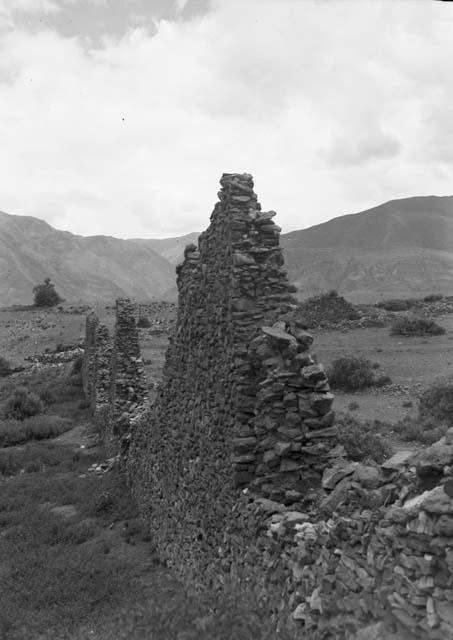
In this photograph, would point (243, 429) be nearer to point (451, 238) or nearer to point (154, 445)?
point (154, 445)

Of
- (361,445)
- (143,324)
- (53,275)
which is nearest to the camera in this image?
(361,445)

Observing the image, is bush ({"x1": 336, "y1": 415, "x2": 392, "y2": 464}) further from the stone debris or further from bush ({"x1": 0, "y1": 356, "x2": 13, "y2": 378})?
bush ({"x1": 0, "y1": 356, "x2": 13, "y2": 378})

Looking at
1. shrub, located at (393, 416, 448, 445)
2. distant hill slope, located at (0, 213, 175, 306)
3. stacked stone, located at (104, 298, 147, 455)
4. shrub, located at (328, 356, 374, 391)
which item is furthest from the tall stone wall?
distant hill slope, located at (0, 213, 175, 306)

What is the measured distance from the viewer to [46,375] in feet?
117

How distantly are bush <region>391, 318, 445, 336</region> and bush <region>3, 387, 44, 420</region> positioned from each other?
21.3 m

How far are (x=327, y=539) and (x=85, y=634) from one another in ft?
13.1

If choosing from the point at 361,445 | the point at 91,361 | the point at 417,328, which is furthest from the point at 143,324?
the point at 361,445

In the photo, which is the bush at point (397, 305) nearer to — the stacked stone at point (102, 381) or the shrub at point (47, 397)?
the stacked stone at point (102, 381)

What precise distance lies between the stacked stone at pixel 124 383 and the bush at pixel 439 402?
8796 millimetres

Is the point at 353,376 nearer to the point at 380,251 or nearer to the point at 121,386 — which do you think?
the point at 121,386

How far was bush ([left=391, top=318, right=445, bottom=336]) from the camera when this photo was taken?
3156cm

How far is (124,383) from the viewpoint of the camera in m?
17.8

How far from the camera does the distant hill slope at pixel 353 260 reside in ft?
293

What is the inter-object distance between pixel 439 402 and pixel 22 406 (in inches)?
722
